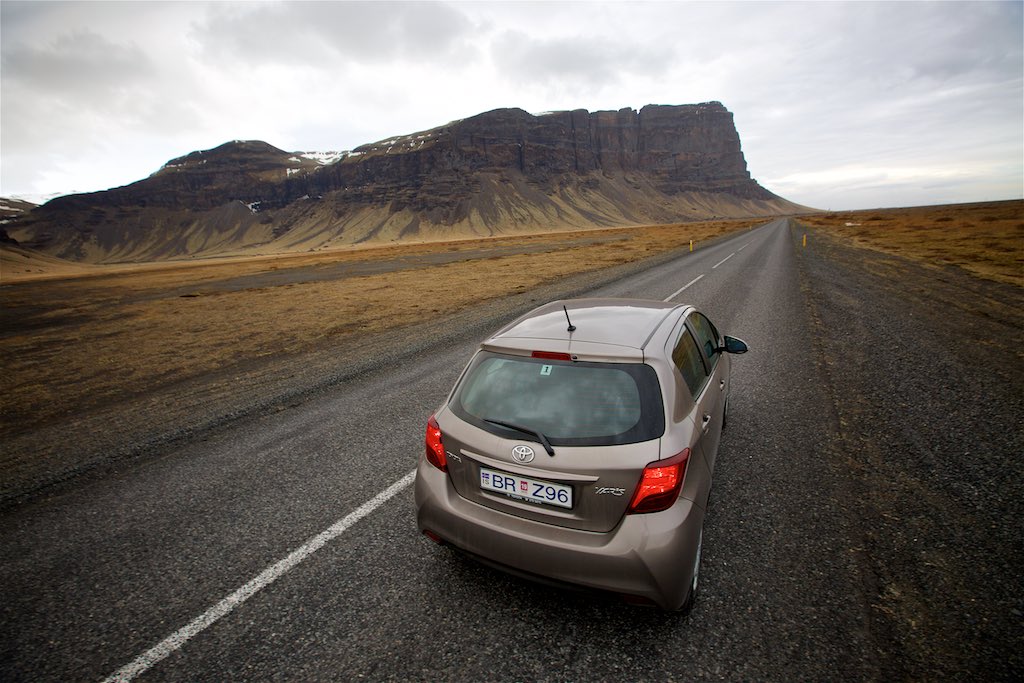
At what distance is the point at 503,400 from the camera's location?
9.16 feet

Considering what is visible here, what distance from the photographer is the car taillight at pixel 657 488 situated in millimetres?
2350

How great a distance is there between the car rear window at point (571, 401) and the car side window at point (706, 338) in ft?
4.52

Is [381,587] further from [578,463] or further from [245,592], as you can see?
[578,463]

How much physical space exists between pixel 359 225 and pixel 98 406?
193 metres

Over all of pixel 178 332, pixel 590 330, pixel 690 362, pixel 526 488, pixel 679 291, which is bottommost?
pixel 178 332

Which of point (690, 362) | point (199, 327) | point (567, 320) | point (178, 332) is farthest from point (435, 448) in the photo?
point (199, 327)

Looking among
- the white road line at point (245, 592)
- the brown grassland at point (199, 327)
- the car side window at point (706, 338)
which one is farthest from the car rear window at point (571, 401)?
the brown grassland at point (199, 327)

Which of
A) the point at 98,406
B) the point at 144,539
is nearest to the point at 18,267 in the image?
the point at 98,406

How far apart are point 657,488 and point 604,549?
0.42 m

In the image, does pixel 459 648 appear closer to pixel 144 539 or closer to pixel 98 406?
pixel 144 539

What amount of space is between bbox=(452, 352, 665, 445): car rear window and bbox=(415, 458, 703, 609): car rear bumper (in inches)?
18.3

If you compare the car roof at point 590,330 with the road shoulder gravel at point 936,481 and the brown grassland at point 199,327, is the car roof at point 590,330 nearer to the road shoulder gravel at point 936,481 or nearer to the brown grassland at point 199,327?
the road shoulder gravel at point 936,481

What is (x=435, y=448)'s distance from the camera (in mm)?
2883

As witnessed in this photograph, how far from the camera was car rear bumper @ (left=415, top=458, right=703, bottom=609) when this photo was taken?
229 cm
